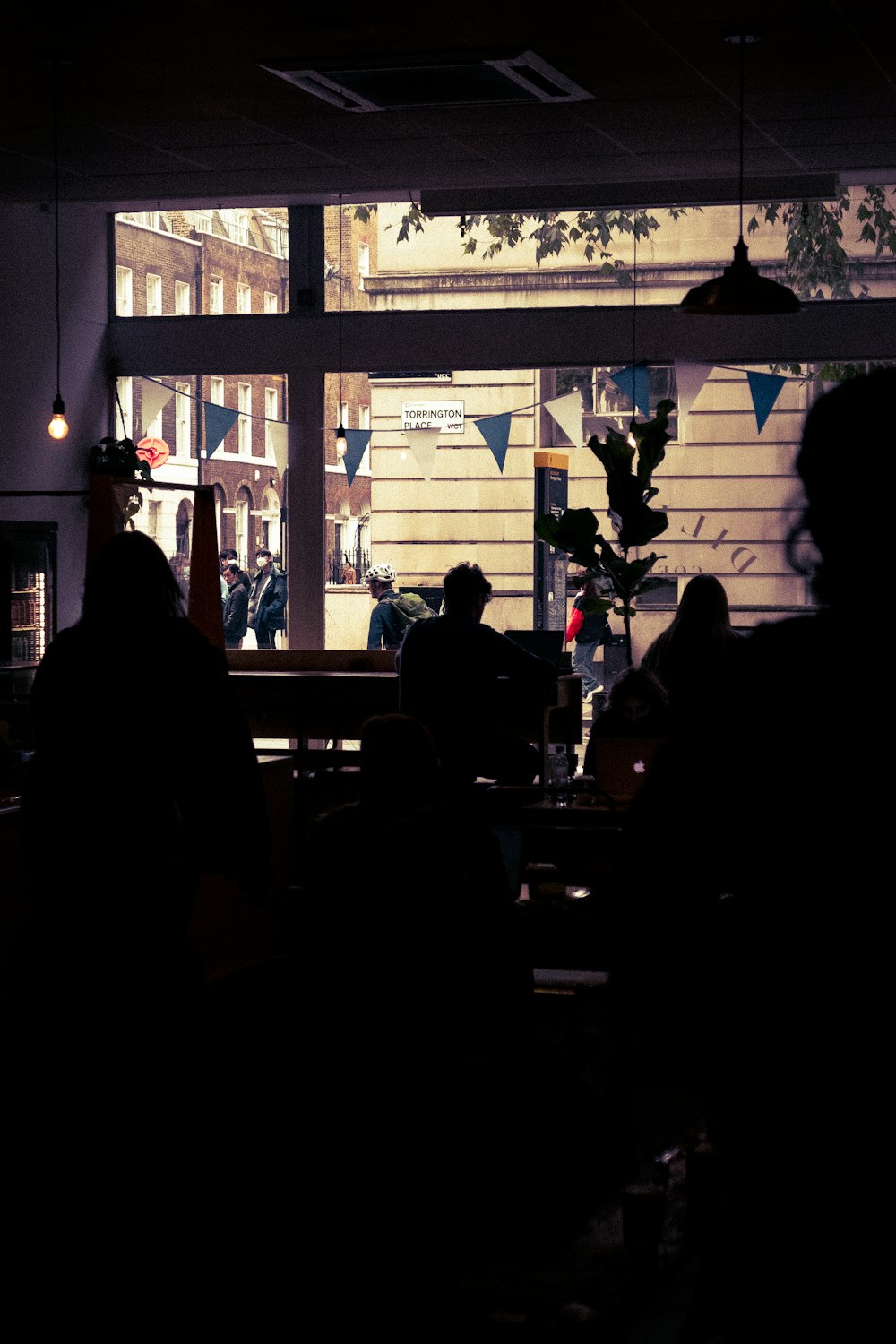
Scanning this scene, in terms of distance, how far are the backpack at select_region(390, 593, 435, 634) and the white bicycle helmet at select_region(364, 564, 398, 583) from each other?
0.12 m

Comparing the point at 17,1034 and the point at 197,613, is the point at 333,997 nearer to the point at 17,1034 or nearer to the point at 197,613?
the point at 17,1034

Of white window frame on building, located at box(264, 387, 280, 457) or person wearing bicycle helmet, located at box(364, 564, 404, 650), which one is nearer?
person wearing bicycle helmet, located at box(364, 564, 404, 650)

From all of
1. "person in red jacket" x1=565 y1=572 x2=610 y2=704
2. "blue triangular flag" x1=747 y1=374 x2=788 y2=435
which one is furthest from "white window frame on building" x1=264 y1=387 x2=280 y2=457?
"blue triangular flag" x1=747 y1=374 x2=788 y2=435

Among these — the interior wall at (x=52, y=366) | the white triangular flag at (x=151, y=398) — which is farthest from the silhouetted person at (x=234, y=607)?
the white triangular flag at (x=151, y=398)

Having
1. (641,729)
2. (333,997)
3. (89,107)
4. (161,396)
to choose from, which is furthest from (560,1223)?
(161,396)

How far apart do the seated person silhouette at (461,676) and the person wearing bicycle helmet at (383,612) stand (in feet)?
12.2

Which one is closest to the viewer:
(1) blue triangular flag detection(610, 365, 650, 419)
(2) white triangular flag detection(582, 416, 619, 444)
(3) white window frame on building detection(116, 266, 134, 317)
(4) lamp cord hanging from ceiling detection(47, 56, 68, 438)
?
(4) lamp cord hanging from ceiling detection(47, 56, 68, 438)

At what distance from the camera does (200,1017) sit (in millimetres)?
3418

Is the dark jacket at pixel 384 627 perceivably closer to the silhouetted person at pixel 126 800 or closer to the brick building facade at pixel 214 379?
the brick building facade at pixel 214 379

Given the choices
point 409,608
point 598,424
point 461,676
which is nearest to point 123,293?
point 409,608

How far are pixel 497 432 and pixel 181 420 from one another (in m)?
2.07

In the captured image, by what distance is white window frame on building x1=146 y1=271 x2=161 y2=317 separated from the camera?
1101cm

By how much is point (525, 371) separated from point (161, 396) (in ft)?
7.82

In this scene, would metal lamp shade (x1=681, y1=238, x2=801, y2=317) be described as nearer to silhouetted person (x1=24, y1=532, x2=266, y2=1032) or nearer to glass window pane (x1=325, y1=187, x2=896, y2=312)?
silhouetted person (x1=24, y1=532, x2=266, y2=1032)
